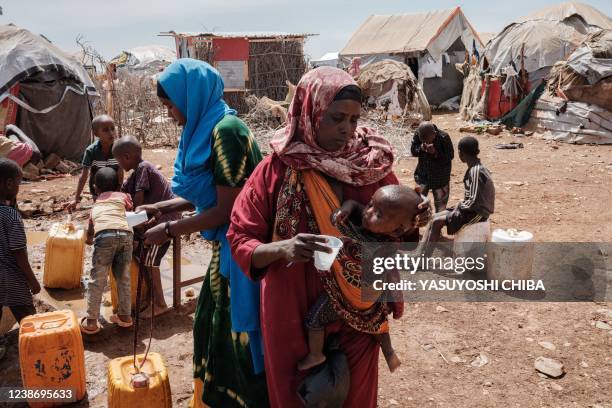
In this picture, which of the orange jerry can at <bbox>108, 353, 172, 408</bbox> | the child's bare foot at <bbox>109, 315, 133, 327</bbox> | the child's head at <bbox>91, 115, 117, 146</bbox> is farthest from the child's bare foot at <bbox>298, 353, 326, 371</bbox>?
the child's head at <bbox>91, 115, 117, 146</bbox>

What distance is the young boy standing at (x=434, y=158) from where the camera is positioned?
564cm

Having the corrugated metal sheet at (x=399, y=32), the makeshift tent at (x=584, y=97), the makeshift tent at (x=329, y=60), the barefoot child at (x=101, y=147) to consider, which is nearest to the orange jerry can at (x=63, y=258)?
the barefoot child at (x=101, y=147)

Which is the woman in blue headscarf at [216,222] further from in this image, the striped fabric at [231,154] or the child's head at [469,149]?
the child's head at [469,149]

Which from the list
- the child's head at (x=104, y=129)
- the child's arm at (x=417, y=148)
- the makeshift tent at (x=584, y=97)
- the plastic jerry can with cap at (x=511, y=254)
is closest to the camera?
the plastic jerry can with cap at (x=511, y=254)

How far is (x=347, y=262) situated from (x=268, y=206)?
0.33 meters

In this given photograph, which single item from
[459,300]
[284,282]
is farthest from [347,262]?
[459,300]

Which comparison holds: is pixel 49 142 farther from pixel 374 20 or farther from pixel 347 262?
pixel 374 20

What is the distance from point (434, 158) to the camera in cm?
573

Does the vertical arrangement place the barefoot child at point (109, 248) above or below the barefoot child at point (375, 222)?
below

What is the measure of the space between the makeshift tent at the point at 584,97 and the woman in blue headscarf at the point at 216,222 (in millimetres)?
12188

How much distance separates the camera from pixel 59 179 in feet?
32.3

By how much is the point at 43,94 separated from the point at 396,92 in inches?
335

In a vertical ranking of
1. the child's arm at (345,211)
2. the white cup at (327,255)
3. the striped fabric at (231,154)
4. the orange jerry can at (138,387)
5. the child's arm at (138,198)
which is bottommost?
the orange jerry can at (138,387)

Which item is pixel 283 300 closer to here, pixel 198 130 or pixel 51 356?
pixel 198 130
